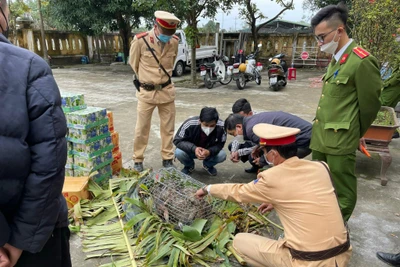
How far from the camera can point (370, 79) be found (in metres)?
2.32

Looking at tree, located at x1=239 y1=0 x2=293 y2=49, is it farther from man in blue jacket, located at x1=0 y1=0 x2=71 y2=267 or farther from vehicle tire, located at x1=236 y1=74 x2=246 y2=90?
man in blue jacket, located at x1=0 y1=0 x2=71 y2=267

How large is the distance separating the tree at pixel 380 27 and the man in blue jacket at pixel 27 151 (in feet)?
13.5

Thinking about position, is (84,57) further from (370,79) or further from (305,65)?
(370,79)

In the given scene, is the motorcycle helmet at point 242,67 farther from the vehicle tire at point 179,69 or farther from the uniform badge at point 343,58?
the uniform badge at point 343,58

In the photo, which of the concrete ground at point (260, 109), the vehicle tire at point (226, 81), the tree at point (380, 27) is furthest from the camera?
the vehicle tire at point (226, 81)

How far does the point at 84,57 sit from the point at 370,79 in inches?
663

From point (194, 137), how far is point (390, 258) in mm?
2165

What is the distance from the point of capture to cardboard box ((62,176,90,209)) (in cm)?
288

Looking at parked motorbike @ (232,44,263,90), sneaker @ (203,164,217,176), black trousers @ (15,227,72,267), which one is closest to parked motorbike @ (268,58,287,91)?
parked motorbike @ (232,44,263,90)

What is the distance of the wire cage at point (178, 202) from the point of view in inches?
99.6

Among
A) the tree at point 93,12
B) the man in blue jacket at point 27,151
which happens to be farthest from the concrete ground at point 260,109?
the tree at point 93,12

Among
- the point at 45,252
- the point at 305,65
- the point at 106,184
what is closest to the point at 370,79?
the point at 45,252

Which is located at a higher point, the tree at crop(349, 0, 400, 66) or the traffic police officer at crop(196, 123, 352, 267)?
the tree at crop(349, 0, 400, 66)

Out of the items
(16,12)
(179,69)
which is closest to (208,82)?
(179,69)
